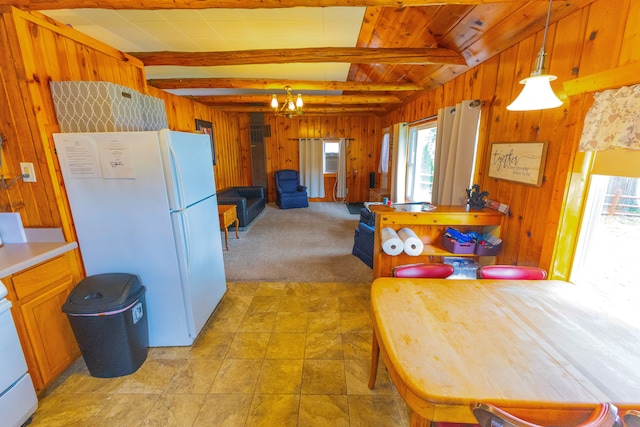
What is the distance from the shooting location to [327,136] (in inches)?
285

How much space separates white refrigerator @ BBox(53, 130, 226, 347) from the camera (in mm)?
1689

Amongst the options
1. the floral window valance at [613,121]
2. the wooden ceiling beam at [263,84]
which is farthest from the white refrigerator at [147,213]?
the floral window valance at [613,121]

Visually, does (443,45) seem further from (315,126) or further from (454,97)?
(315,126)

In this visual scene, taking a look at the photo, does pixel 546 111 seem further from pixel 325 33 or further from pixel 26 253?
pixel 26 253

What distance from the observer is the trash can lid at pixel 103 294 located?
5.22ft

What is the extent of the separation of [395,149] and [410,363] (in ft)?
14.5

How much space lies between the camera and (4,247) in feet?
5.54

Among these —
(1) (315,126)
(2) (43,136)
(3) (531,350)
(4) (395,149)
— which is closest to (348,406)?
(3) (531,350)

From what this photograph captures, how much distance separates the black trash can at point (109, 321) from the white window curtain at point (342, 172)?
19.8 ft

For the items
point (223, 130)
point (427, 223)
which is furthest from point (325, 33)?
point (223, 130)

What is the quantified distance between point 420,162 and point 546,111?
278 centimetres

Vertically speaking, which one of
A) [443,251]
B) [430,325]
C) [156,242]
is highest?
[156,242]

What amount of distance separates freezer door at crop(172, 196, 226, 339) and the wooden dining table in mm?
1366

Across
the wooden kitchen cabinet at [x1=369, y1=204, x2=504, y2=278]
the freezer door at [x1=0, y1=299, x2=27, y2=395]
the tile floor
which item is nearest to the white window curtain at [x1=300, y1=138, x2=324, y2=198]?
the wooden kitchen cabinet at [x1=369, y1=204, x2=504, y2=278]
